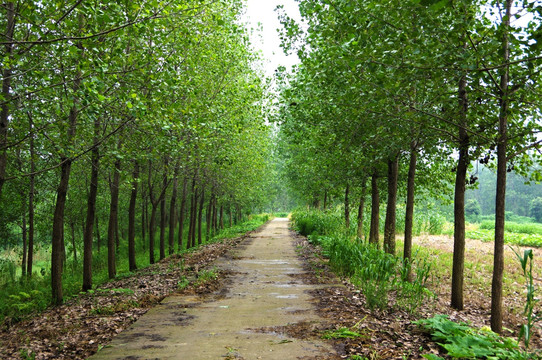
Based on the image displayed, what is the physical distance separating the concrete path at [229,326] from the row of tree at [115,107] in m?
3.05

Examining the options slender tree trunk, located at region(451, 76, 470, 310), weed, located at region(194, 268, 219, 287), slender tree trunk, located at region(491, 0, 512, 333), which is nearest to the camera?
slender tree trunk, located at region(491, 0, 512, 333)

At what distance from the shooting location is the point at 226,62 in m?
14.4

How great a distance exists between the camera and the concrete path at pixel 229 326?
4277 mm

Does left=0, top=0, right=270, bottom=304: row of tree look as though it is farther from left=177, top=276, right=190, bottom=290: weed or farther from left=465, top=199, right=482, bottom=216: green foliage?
left=465, top=199, right=482, bottom=216: green foliage

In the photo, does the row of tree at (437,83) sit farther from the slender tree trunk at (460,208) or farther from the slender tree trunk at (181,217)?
the slender tree trunk at (181,217)

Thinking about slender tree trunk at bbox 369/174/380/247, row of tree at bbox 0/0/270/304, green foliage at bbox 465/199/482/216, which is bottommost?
green foliage at bbox 465/199/482/216

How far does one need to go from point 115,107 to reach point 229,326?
17.2 feet

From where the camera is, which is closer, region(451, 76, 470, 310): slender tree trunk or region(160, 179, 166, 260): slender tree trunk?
region(451, 76, 470, 310): slender tree trunk

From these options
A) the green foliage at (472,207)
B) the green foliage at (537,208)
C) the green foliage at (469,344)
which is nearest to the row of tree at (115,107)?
the green foliage at (469,344)

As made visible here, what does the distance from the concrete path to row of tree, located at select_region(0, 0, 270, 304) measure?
3.05m

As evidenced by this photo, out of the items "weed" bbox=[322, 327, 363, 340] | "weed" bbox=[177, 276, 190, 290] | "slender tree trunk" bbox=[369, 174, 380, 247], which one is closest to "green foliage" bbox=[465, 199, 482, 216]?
"slender tree trunk" bbox=[369, 174, 380, 247]

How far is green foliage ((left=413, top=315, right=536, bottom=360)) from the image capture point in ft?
11.3

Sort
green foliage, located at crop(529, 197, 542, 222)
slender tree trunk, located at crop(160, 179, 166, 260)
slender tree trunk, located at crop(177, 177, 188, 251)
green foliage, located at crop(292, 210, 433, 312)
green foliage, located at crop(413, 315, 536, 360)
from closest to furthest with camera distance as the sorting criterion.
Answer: green foliage, located at crop(413, 315, 536, 360)
green foliage, located at crop(292, 210, 433, 312)
slender tree trunk, located at crop(160, 179, 166, 260)
slender tree trunk, located at crop(177, 177, 188, 251)
green foliage, located at crop(529, 197, 542, 222)

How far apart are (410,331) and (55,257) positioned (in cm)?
772
